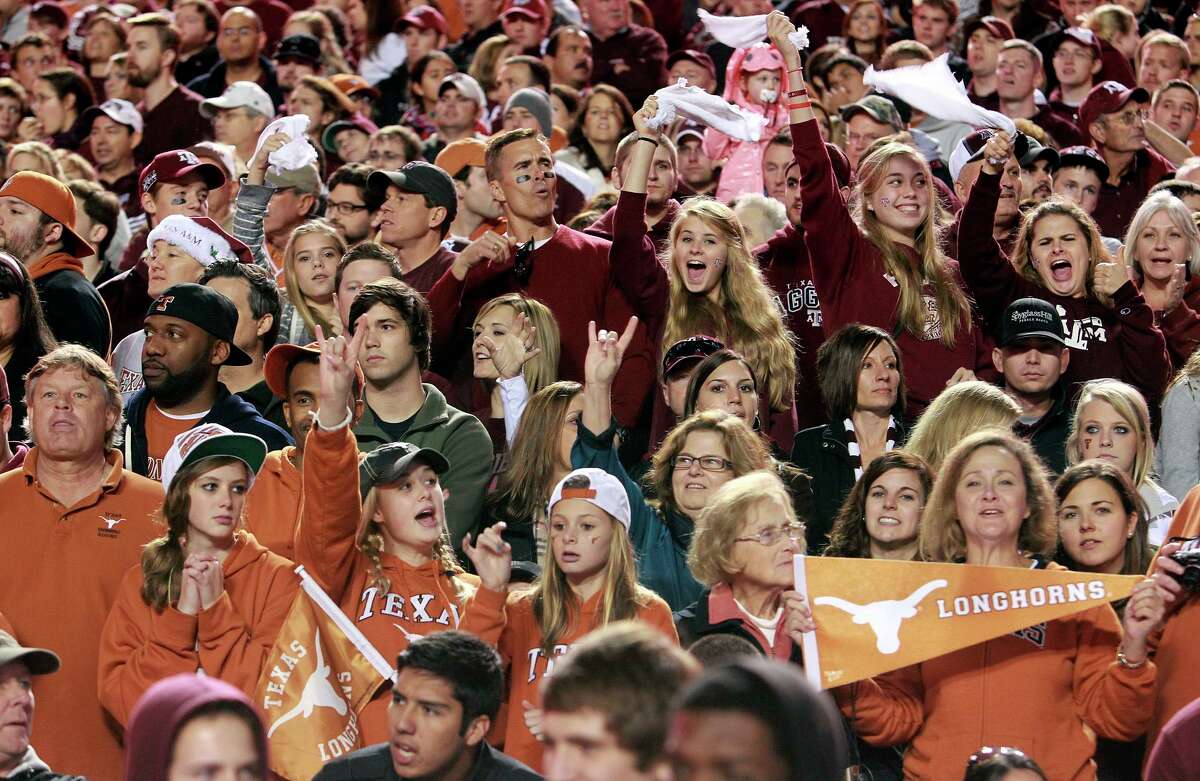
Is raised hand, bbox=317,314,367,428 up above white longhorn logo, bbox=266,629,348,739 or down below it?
above

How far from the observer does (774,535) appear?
608 cm

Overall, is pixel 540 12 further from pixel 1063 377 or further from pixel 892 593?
pixel 892 593

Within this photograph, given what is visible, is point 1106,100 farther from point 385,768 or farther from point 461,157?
point 385,768

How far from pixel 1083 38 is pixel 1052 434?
5.21 m

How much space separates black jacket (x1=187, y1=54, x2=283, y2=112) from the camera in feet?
42.9

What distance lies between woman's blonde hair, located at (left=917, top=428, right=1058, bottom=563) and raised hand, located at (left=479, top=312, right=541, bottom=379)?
203 centimetres

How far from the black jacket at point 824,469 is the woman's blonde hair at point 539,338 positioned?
3.33 ft

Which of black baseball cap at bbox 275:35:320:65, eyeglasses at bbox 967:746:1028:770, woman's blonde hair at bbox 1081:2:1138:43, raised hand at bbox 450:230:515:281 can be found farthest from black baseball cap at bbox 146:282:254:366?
woman's blonde hair at bbox 1081:2:1138:43

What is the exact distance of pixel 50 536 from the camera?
20.9 ft

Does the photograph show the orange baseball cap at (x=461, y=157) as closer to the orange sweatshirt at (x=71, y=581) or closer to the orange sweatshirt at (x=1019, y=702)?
the orange sweatshirt at (x=71, y=581)

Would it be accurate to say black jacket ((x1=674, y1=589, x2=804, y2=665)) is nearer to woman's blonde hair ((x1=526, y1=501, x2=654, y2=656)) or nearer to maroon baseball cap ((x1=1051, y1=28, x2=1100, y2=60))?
woman's blonde hair ((x1=526, y1=501, x2=654, y2=656))

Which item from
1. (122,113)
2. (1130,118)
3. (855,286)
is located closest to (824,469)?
(855,286)

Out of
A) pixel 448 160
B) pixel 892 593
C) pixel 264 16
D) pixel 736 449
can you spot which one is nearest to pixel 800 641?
pixel 892 593

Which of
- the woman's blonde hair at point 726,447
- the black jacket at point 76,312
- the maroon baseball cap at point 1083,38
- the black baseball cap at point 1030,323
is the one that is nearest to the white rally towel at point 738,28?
the black baseball cap at point 1030,323
